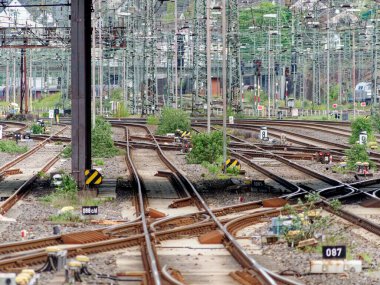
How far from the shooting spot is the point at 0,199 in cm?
2653

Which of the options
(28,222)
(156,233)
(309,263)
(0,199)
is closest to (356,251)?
(309,263)

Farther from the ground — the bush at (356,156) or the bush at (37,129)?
the bush at (356,156)

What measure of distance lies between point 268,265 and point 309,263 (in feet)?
1.93

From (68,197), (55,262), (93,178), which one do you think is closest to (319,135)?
(93,178)

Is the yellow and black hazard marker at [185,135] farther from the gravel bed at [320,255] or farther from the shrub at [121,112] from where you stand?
the gravel bed at [320,255]

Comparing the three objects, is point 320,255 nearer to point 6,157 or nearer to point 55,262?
point 55,262

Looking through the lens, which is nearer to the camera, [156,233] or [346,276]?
[346,276]

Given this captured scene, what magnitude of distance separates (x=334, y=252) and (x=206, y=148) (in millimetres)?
24625

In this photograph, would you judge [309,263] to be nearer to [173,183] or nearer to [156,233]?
[156,233]

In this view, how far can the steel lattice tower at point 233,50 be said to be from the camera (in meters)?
73.5

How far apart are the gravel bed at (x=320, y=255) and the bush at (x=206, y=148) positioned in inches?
746

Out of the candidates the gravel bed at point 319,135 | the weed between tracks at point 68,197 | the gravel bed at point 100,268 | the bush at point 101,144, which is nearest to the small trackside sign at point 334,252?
the gravel bed at point 100,268

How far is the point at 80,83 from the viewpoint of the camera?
28.2 m

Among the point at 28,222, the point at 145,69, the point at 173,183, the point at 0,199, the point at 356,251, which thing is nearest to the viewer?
the point at 356,251
